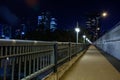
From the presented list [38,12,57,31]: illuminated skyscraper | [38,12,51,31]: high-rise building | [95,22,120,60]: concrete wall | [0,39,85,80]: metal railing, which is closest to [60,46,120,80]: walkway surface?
[0,39,85,80]: metal railing

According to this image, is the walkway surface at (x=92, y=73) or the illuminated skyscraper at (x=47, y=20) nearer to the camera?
the walkway surface at (x=92, y=73)

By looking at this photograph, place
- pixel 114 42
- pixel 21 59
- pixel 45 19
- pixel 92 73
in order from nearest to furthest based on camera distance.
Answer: pixel 21 59 → pixel 92 73 → pixel 114 42 → pixel 45 19

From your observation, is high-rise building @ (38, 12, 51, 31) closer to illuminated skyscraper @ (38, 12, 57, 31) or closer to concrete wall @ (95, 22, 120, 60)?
illuminated skyscraper @ (38, 12, 57, 31)

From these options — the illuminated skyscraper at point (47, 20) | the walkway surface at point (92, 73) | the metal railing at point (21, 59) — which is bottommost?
the walkway surface at point (92, 73)

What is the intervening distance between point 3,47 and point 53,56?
5553 mm

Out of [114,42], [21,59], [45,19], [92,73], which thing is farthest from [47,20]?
[21,59]

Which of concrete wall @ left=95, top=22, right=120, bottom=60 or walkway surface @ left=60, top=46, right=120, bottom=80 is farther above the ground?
concrete wall @ left=95, top=22, right=120, bottom=60

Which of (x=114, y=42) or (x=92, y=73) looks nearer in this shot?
(x=92, y=73)

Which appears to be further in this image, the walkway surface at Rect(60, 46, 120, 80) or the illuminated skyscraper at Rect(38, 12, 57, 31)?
the illuminated skyscraper at Rect(38, 12, 57, 31)

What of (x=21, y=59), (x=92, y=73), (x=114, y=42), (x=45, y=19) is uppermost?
(x=45, y=19)

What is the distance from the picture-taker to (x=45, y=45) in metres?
8.76

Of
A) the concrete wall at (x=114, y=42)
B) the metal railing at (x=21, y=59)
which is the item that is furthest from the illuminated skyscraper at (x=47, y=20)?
the metal railing at (x=21, y=59)

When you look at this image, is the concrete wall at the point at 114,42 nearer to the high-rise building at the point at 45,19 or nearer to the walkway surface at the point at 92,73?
the walkway surface at the point at 92,73

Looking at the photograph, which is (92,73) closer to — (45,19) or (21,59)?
(21,59)
